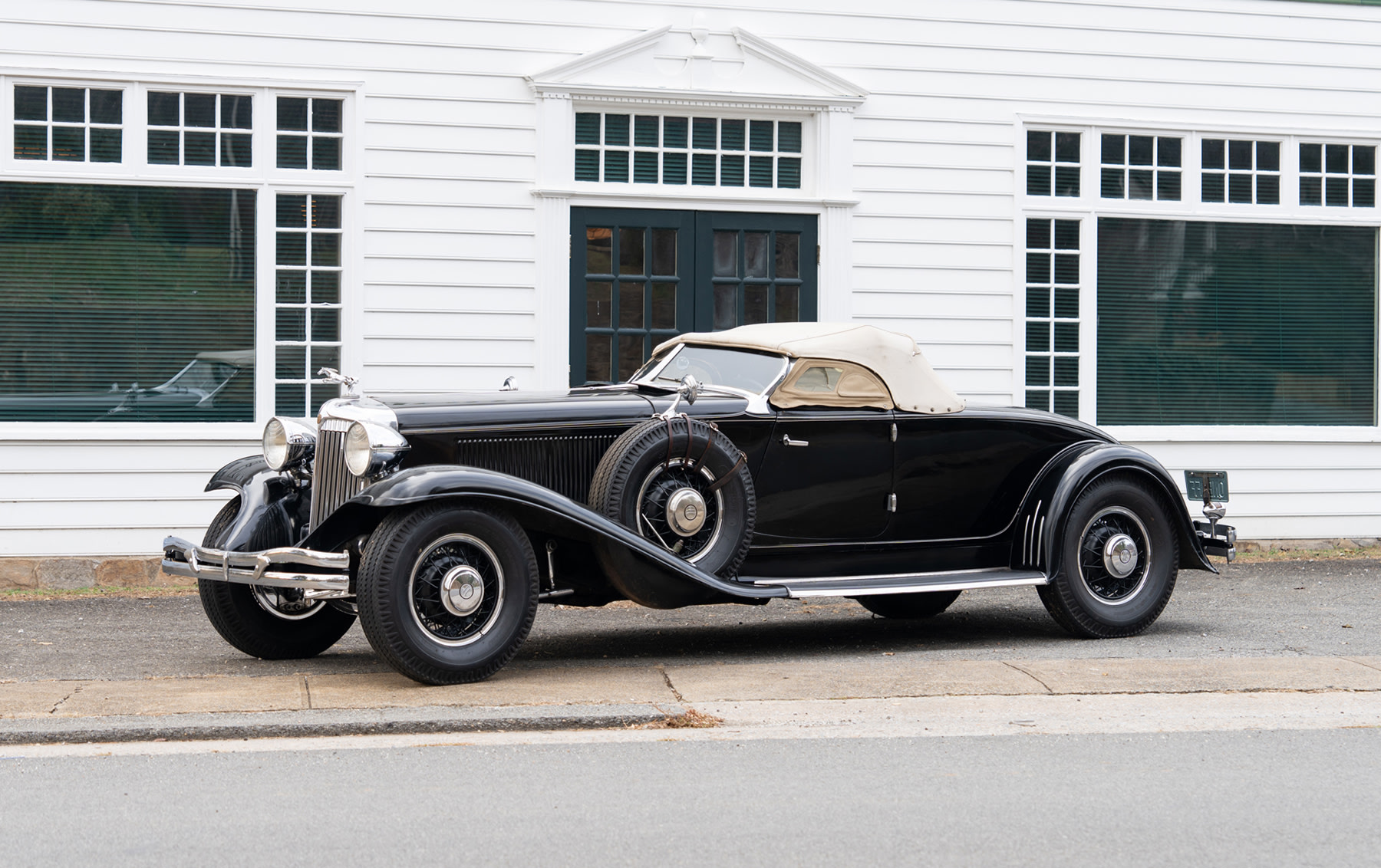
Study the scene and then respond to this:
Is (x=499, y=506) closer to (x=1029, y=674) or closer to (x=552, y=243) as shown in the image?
(x=1029, y=674)

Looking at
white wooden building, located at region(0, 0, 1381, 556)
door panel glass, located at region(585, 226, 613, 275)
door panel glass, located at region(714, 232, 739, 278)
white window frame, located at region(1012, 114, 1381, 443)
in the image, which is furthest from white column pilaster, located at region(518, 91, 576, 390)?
white window frame, located at region(1012, 114, 1381, 443)

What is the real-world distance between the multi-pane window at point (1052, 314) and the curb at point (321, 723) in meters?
6.92

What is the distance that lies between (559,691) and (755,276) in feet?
18.8

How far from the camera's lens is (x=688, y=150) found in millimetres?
11664

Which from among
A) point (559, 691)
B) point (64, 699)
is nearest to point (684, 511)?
point (559, 691)

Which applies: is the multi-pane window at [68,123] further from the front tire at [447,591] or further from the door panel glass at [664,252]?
the front tire at [447,591]

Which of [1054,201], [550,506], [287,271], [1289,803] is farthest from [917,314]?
[1289,803]

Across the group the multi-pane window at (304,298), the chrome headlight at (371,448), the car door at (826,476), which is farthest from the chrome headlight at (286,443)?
the multi-pane window at (304,298)

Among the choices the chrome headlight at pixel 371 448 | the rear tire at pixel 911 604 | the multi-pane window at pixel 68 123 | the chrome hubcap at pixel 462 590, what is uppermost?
the multi-pane window at pixel 68 123

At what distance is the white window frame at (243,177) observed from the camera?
1046cm

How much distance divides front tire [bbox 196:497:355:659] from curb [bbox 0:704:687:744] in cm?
129

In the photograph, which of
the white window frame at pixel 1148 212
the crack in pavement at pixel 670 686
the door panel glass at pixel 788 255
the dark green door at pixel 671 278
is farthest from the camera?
the white window frame at pixel 1148 212

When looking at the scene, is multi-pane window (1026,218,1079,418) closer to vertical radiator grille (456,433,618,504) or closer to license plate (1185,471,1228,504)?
license plate (1185,471,1228,504)

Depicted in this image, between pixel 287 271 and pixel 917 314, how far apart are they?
4.80 meters
